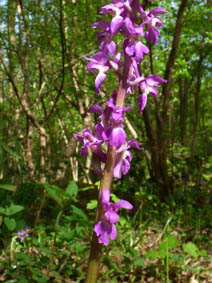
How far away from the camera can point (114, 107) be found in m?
1.44

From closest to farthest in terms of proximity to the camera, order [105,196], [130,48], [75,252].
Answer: [105,196] → [130,48] → [75,252]

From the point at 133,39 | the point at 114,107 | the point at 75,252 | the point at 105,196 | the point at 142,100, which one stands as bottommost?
the point at 75,252

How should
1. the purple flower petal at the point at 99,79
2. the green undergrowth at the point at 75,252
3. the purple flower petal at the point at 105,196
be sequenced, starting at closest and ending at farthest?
the purple flower petal at the point at 105,196 < the purple flower petal at the point at 99,79 < the green undergrowth at the point at 75,252

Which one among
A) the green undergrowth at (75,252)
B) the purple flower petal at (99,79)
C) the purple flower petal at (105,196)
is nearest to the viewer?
the purple flower petal at (105,196)

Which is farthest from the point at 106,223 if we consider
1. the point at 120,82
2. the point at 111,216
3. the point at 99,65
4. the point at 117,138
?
the point at 99,65

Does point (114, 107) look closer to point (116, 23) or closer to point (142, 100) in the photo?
point (142, 100)

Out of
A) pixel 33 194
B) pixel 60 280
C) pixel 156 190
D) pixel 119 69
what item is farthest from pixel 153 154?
pixel 119 69

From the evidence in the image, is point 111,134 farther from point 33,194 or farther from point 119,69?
point 33,194

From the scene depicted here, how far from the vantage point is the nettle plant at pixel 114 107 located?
1407 mm

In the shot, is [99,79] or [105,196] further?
[99,79]

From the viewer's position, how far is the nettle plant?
1407 mm

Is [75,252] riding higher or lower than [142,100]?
lower

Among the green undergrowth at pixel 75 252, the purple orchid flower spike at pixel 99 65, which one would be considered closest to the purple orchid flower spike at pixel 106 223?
the purple orchid flower spike at pixel 99 65

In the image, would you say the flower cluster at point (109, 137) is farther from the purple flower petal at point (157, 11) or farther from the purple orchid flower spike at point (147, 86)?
the purple flower petal at point (157, 11)
